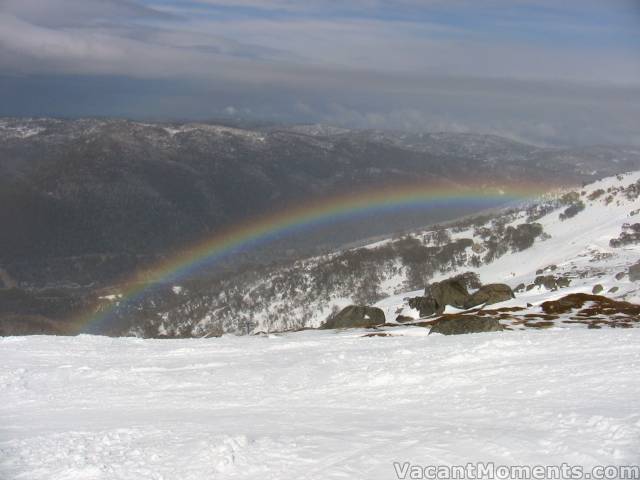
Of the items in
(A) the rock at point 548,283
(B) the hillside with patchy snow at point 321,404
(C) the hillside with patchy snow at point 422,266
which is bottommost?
(C) the hillside with patchy snow at point 422,266

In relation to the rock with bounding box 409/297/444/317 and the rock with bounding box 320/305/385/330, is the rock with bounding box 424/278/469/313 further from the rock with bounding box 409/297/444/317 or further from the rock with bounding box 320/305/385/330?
the rock with bounding box 320/305/385/330

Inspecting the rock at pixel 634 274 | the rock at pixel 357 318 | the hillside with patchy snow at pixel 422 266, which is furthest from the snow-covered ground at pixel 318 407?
the hillside with patchy snow at pixel 422 266

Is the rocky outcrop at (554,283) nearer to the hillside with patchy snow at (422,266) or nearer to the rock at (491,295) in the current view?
the hillside with patchy snow at (422,266)

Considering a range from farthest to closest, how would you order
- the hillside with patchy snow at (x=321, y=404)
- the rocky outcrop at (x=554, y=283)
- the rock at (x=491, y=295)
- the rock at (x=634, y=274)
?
the rocky outcrop at (x=554, y=283) → the rock at (x=634, y=274) → the rock at (x=491, y=295) → the hillside with patchy snow at (x=321, y=404)

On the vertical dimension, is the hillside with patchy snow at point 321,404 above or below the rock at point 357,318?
above

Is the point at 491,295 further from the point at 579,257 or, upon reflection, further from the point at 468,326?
the point at 579,257

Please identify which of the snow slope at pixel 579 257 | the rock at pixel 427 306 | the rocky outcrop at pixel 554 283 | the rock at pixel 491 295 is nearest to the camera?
the rock at pixel 491 295

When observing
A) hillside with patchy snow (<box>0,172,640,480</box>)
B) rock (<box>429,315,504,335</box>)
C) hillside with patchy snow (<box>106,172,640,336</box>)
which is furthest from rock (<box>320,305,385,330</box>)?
hillside with patchy snow (<box>106,172,640,336</box>)
